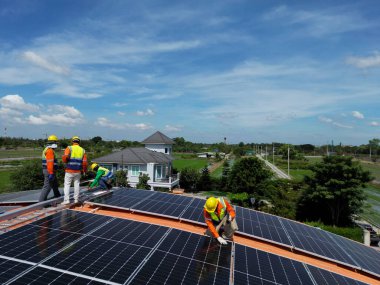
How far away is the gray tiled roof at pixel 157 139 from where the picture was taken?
2229 inches

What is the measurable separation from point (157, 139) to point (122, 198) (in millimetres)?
47056

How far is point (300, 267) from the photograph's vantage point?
683 centimetres

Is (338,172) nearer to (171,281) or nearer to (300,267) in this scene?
(300,267)

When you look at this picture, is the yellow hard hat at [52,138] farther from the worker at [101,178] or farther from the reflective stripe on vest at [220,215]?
the reflective stripe on vest at [220,215]

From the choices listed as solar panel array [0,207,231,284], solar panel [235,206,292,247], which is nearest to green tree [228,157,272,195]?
solar panel [235,206,292,247]

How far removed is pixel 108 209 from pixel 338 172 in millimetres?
27626

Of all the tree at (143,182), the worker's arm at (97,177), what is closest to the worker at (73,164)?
the worker's arm at (97,177)

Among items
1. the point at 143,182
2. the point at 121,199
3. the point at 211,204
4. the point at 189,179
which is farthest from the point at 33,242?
the point at 189,179

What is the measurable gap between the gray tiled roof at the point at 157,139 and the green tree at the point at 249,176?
20.5 metres

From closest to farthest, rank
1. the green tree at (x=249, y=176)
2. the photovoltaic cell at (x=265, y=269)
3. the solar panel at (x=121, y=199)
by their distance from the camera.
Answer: the photovoltaic cell at (x=265, y=269) < the solar panel at (x=121, y=199) < the green tree at (x=249, y=176)

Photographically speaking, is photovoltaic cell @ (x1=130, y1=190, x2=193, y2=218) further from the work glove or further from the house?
the house

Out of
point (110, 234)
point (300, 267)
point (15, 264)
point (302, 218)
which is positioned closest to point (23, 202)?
point (110, 234)

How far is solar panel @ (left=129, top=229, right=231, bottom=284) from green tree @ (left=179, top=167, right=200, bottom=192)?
43.6 meters

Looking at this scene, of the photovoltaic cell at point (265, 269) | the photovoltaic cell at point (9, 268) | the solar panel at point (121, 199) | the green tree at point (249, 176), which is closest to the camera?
the photovoltaic cell at point (9, 268)
